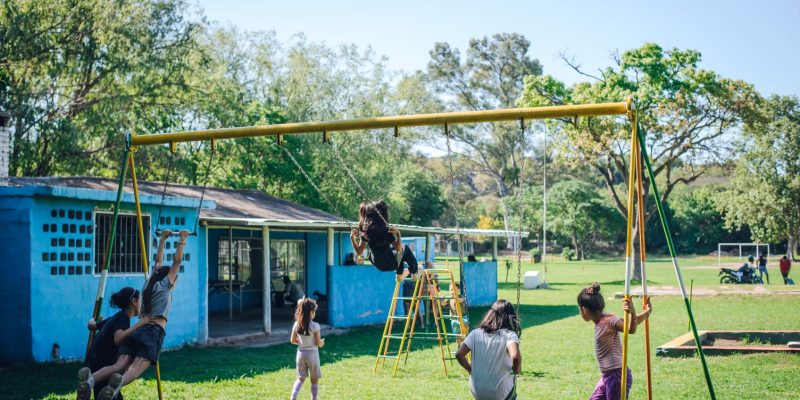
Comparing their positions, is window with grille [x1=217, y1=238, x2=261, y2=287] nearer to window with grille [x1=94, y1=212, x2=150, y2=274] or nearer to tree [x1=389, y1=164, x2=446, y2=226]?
window with grille [x1=94, y1=212, x2=150, y2=274]

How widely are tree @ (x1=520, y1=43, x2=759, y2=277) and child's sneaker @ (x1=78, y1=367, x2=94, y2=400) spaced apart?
96.6ft

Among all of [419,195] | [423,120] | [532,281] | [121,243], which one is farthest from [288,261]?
[419,195]

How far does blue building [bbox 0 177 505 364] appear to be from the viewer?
43.2 ft

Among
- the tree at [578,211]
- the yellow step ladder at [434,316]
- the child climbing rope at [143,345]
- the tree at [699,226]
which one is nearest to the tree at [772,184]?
the tree at [578,211]

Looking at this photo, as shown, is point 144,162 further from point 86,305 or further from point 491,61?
point 491,61

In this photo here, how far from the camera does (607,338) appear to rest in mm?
7227

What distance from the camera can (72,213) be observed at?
1387cm

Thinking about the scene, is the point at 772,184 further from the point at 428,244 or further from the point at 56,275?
the point at 56,275

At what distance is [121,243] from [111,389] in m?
8.28

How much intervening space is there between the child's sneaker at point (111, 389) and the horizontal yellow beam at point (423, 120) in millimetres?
3207

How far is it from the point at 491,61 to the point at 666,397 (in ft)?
189

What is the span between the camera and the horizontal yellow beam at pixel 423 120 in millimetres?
8086

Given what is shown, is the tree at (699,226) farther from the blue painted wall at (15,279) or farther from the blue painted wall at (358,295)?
the blue painted wall at (15,279)

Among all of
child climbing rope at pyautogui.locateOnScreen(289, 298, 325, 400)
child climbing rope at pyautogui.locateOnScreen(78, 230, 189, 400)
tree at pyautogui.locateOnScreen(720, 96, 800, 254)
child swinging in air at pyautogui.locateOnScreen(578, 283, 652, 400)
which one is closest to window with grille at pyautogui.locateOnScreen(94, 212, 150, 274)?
child climbing rope at pyautogui.locateOnScreen(289, 298, 325, 400)
